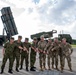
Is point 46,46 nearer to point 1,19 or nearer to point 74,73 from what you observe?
point 74,73

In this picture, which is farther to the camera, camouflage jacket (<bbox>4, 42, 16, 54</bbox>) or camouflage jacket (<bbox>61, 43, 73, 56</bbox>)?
camouflage jacket (<bbox>61, 43, 73, 56</bbox>)

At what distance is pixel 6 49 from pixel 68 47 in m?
3.11

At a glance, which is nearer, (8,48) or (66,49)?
(8,48)

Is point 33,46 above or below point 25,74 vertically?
above

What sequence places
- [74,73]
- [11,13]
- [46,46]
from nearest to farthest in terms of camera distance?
[74,73]
[46,46]
[11,13]

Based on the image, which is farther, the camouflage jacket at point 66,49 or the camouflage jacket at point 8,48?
the camouflage jacket at point 66,49

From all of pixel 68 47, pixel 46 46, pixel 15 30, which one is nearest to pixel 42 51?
pixel 46 46

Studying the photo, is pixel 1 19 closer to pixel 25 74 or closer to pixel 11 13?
pixel 11 13

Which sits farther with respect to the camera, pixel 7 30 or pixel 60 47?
pixel 7 30

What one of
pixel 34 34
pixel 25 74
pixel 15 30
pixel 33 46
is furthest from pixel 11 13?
pixel 25 74

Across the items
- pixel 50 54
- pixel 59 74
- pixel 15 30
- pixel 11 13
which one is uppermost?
pixel 11 13

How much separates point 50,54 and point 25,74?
2.29 meters

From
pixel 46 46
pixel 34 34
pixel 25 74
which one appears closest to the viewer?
pixel 25 74

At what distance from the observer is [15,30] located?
30562mm
